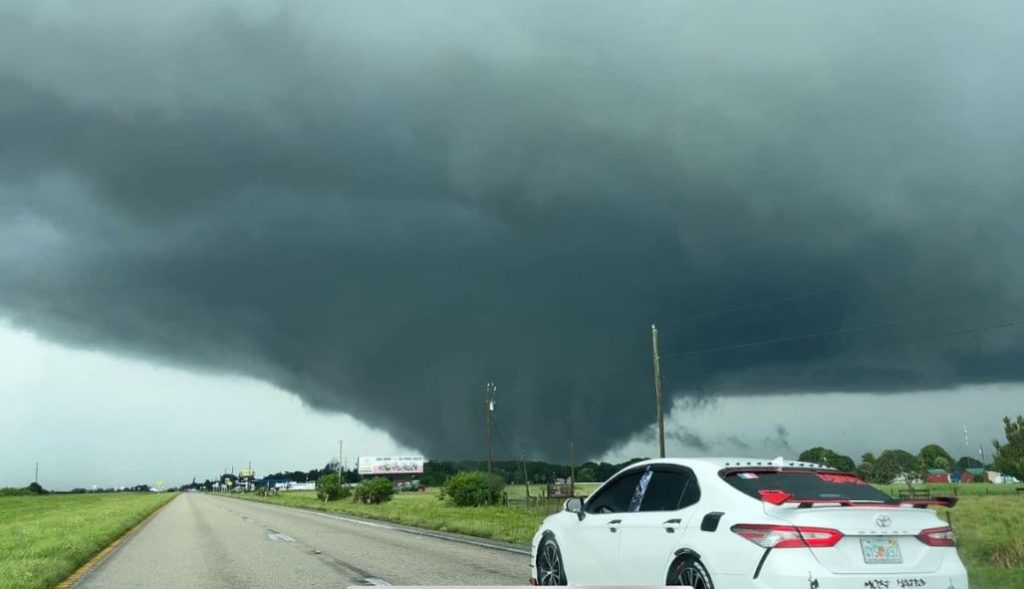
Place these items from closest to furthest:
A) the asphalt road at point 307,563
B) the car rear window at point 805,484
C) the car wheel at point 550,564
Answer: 1. the car rear window at point 805,484
2. the car wheel at point 550,564
3. the asphalt road at point 307,563

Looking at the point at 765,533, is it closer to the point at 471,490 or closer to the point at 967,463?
the point at 471,490

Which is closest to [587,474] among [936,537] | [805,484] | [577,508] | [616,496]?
[577,508]

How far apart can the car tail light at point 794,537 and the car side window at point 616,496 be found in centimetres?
212

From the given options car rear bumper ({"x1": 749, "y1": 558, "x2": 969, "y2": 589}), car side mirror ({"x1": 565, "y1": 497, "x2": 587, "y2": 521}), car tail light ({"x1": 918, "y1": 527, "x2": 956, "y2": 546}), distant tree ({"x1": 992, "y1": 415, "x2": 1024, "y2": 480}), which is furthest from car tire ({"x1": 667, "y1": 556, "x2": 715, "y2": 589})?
distant tree ({"x1": 992, "y1": 415, "x2": 1024, "y2": 480})

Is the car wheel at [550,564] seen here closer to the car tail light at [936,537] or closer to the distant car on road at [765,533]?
the distant car on road at [765,533]

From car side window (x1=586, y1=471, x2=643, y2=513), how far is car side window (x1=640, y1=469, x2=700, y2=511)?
1.22ft

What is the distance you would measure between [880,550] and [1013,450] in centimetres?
8222

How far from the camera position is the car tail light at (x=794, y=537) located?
5984 millimetres

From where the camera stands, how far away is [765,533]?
20.1ft

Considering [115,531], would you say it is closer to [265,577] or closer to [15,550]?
[15,550]

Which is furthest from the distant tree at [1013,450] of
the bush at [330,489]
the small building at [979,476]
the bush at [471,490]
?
the small building at [979,476]

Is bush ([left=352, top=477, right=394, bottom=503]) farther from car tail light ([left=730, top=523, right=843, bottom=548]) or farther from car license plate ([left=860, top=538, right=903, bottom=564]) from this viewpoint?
car license plate ([left=860, top=538, right=903, bottom=564])

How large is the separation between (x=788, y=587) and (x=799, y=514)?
0.58m

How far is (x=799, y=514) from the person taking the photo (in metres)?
6.16
